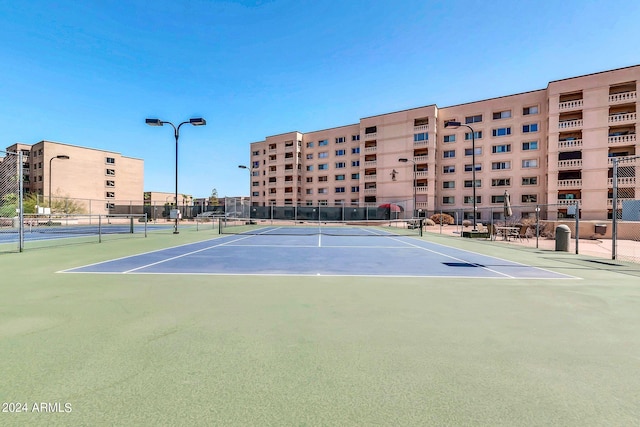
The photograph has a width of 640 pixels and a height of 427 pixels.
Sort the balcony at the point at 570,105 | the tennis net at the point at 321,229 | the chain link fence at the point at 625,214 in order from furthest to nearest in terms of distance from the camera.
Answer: the balcony at the point at 570,105 → the tennis net at the point at 321,229 → the chain link fence at the point at 625,214

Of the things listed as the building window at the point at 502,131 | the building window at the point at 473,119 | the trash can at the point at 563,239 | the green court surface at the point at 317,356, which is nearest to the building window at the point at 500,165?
the building window at the point at 502,131

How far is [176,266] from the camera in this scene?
902 cm

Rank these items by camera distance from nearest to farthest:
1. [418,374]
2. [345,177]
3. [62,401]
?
[62,401] → [418,374] → [345,177]

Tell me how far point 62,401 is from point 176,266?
6.81m

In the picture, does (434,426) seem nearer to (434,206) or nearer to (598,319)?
(598,319)

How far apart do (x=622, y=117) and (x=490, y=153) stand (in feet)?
52.4

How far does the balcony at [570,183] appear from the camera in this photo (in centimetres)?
4159

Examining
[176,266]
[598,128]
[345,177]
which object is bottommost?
[176,266]

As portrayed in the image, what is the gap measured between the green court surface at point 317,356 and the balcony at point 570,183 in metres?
46.9

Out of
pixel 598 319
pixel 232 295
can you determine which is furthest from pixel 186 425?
pixel 598 319

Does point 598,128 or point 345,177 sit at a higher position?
point 598,128

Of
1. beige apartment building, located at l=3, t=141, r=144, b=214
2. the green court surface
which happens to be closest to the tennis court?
the green court surface

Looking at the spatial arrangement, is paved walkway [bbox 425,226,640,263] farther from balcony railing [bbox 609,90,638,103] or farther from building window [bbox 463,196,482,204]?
balcony railing [bbox 609,90,638,103]

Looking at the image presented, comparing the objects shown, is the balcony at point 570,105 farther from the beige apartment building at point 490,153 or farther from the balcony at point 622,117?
the balcony at point 622,117
